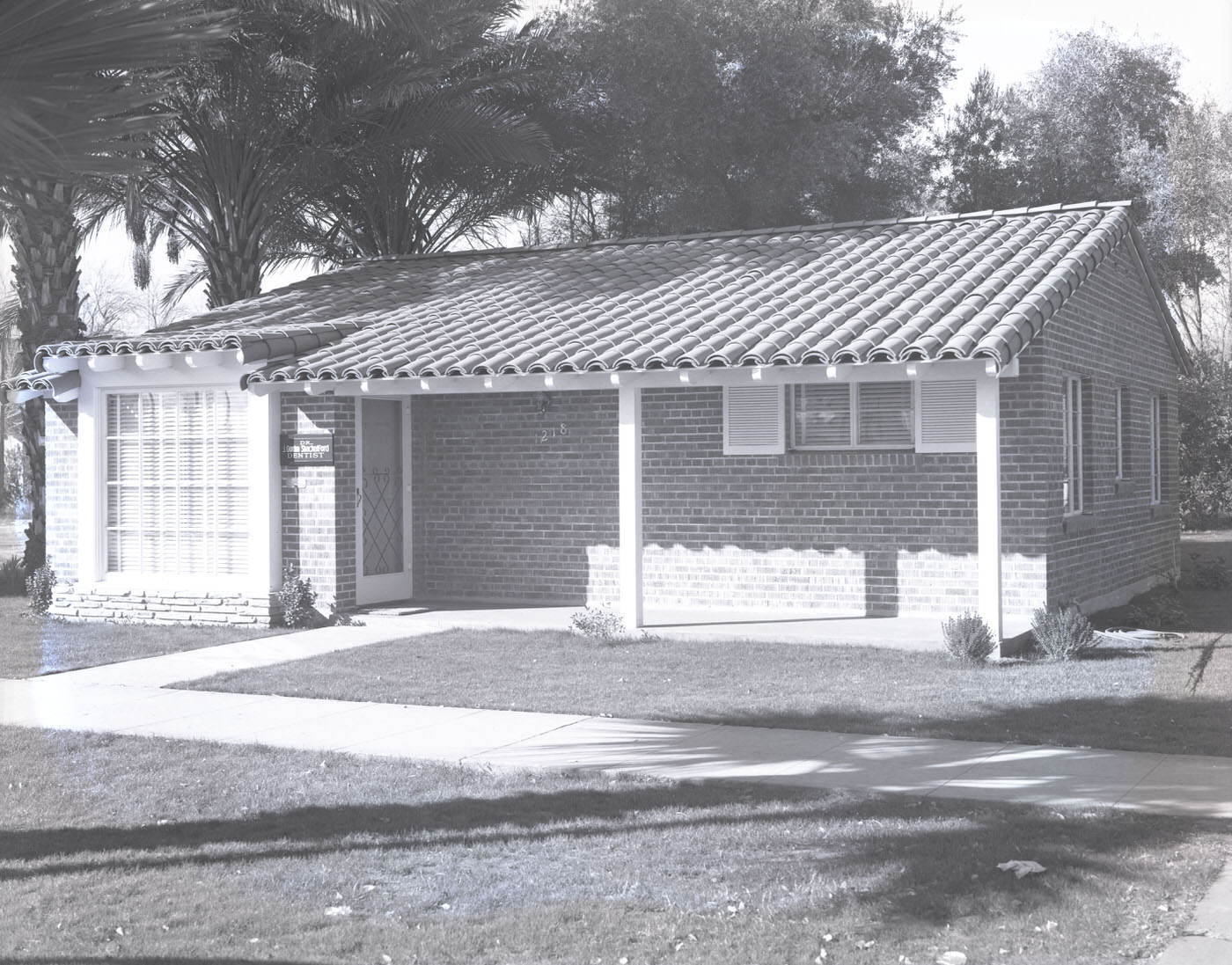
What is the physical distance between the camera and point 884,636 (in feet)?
41.3

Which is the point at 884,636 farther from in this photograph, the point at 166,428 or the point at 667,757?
the point at 166,428

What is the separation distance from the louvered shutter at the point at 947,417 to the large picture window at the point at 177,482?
712 centimetres

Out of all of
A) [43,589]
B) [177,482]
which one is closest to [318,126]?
[177,482]

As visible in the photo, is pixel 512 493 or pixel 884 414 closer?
pixel 884 414

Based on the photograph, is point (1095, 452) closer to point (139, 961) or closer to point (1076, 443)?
point (1076, 443)

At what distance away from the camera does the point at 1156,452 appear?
59.8 ft

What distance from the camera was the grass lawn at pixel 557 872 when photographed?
203 inches

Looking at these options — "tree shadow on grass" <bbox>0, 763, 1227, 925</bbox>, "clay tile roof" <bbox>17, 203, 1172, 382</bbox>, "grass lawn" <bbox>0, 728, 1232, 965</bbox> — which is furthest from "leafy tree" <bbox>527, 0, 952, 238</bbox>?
"tree shadow on grass" <bbox>0, 763, 1227, 925</bbox>

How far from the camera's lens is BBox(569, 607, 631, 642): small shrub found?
1304cm

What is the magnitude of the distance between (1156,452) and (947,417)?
5.83m

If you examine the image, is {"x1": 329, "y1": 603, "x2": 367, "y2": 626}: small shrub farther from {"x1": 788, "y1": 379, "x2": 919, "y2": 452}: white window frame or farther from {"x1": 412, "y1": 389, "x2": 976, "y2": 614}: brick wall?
{"x1": 788, "y1": 379, "x2": 919, "y2": 452}: white window frame

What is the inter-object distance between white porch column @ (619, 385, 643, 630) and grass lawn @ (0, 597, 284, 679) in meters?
3.79

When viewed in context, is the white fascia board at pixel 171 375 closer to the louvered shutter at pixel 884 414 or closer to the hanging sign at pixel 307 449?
the hanging sign at pixel 307 449

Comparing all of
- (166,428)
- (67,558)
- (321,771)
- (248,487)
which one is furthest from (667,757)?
(67,558)
